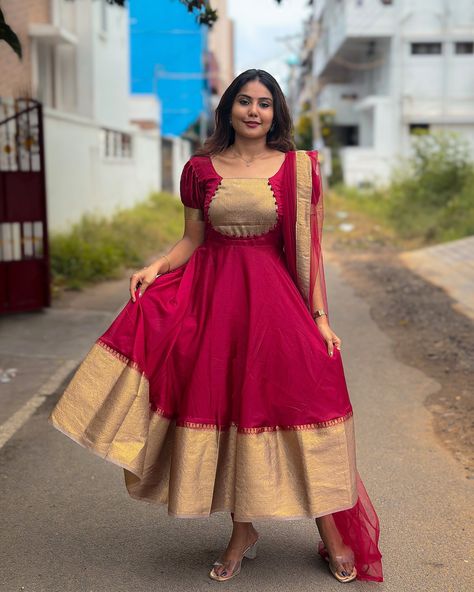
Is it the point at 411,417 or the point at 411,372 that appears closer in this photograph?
the point at 411,417

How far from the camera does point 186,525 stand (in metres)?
4.25

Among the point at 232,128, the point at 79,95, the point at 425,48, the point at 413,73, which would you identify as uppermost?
the point at 425,48

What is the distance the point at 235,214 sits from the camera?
3.60m

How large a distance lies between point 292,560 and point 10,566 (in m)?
1.18

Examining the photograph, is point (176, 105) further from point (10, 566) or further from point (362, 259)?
point (10, 566)

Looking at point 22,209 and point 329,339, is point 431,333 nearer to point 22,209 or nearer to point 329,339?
point 22,209

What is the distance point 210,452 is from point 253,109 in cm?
134

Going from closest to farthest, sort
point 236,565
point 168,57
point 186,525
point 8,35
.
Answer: point 236,565 → point 186,525 → point 8,35 → point 168,57

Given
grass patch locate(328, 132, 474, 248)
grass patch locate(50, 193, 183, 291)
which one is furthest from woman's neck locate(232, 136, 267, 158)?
grass patch locate(328, 132, 474, 248)

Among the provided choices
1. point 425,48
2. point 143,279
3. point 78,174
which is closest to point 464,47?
point 425,48

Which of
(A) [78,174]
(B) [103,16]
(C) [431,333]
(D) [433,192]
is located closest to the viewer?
(C) [431,333]

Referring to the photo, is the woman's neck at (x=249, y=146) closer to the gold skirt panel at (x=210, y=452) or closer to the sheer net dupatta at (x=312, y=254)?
the sheer net dupatta at (x=312, y=254)

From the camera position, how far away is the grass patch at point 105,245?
13.2m

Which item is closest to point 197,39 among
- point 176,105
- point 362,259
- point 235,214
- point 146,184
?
point 176,105
